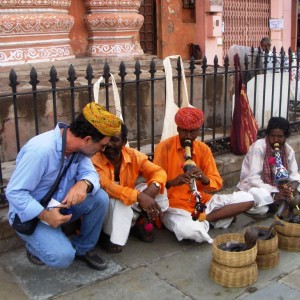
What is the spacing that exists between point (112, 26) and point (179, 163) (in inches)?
142

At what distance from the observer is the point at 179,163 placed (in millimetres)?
3955

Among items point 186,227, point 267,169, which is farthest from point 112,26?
point 186,227

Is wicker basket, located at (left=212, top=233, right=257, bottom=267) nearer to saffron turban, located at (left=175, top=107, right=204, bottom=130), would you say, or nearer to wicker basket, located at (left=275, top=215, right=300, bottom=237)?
wicker basket, located at (left=275, top=215, right=300, bottom=237)

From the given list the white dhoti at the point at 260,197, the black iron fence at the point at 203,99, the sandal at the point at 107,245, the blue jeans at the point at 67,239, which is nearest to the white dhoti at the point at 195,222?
the white dhoti at the point at 260,197

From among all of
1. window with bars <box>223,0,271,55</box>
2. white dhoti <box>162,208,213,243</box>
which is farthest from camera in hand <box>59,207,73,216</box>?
window with bars <box>223,0,271,55</box>

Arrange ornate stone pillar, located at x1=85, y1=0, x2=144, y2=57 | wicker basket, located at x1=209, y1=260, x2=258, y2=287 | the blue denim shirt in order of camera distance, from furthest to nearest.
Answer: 1. ornate stone pillar, located at x1=85, y1=0, x2=144, y2=57
2. wicker basket, located at x1=209, y1=260, x2=258, y2=287
3. the blue denim shirt

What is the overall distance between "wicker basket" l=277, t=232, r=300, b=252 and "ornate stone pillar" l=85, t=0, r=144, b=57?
4201 mm

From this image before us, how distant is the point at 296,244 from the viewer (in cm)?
366

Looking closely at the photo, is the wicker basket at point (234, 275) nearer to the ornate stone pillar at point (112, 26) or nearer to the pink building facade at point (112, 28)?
the pink building facade at point (112, 28)

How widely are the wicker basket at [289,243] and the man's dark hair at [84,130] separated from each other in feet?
5.64

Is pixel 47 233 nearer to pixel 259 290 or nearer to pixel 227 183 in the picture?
pixel 259 290

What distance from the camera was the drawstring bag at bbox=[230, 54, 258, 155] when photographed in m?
4.95

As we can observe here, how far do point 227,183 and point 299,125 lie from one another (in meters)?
1.63

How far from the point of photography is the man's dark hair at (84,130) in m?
2.88
